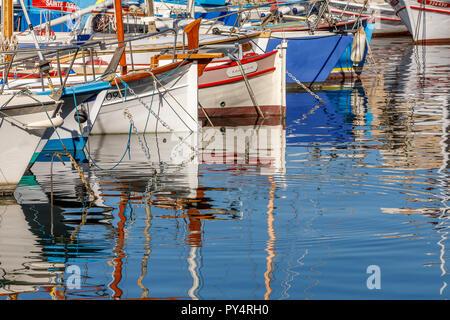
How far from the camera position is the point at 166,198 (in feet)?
35.3

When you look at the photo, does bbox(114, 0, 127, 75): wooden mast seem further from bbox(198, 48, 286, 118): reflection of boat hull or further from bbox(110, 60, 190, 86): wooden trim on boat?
bbox(198, 48, 286, 118): reflection of boat hull

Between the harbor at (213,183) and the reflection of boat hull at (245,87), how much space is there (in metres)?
0.04

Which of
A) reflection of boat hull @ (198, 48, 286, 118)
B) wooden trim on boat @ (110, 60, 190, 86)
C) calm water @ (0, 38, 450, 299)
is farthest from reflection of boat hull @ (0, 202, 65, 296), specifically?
reflection of boat hull @ (198, 48, 286, 118)

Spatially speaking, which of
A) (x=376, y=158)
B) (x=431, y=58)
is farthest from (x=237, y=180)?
(x=431, y=58)

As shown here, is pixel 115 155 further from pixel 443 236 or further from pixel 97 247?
pixel 443 236

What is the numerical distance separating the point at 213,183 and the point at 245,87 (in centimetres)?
898

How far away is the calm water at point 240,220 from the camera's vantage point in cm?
703

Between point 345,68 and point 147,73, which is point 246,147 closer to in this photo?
point 147,73

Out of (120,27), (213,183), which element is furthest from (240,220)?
(120,27)

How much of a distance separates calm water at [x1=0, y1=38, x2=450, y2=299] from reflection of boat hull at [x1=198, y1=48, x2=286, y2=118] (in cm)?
343

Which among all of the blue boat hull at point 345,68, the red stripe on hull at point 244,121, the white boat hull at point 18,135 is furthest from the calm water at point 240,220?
the blue boat hull at point 345,68

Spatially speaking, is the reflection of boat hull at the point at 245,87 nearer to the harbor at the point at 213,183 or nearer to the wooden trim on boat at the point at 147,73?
the harbor at the point at 213,183

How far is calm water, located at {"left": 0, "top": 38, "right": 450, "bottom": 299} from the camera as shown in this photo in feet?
23.1
